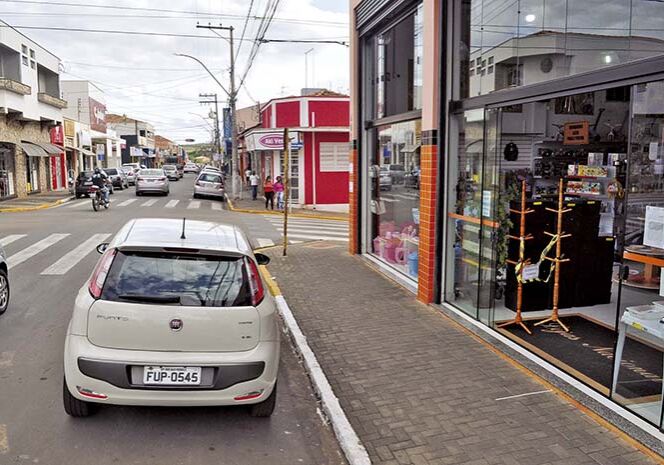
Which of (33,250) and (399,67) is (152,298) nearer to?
Answer: (399,67)

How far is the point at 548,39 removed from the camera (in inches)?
239

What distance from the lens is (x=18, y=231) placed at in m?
16.5

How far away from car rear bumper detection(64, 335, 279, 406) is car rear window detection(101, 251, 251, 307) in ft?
1.29

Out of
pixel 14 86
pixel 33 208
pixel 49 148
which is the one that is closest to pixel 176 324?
pixel 33 208

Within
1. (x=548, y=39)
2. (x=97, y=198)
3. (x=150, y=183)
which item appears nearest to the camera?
(x=548, y=39)

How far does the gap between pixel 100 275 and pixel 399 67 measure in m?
7.70

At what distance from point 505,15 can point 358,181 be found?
6.13m

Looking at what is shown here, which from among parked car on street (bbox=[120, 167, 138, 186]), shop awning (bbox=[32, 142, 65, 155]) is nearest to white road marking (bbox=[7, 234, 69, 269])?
shop awning (bbox=[32, 142, 65, 155])

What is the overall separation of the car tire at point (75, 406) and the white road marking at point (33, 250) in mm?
7693

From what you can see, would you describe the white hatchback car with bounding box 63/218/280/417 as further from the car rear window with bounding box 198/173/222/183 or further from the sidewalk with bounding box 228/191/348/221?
the car rear window with bounding box 198/173/222/183

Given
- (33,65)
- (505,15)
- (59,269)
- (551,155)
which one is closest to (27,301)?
(59,269)

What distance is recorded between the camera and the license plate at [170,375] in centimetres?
423

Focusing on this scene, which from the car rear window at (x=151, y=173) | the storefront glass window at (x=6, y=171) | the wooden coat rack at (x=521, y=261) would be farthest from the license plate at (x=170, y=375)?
the car rear window at (x=151, y=173)

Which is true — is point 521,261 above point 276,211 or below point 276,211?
above
